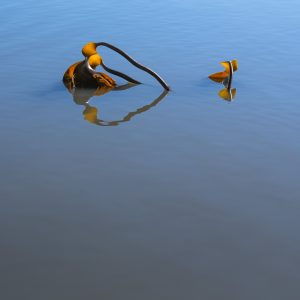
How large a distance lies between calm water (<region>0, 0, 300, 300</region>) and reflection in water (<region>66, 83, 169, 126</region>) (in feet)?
0.18

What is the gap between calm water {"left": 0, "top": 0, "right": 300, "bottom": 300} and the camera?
427 cm

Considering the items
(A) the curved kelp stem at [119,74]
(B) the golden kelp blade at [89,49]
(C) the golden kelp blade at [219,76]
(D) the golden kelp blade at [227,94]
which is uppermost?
(B) the golden kelp blade at [89,49]

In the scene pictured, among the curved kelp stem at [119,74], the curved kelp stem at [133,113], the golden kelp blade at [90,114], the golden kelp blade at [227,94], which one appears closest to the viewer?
the curved kelp stem at [133,113]

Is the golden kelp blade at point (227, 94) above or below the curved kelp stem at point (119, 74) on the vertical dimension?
below

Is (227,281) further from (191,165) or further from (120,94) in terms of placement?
(120,94)

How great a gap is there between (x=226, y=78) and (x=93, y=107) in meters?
1.69

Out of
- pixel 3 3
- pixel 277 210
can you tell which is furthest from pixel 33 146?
pixel 3 3

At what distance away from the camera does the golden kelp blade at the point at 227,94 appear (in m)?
7.61

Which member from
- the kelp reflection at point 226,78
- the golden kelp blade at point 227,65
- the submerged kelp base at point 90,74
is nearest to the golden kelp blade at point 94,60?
the submerged kelp base at point 90,74

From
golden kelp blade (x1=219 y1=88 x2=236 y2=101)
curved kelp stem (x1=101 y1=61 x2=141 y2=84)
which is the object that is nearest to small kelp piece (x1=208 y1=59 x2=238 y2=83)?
golden kelp blade (x1=219 y1=88 x2=236 y2=101)

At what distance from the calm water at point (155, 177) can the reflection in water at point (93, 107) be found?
0.06 meters

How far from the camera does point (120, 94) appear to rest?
307 inches

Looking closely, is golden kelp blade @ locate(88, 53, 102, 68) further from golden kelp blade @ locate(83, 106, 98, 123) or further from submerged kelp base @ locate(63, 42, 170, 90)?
golden kelp blade @ locate(83, 106, 98, 123)

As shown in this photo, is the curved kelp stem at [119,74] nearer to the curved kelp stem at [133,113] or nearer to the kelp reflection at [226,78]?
the curved kelp stem at [133,113]
